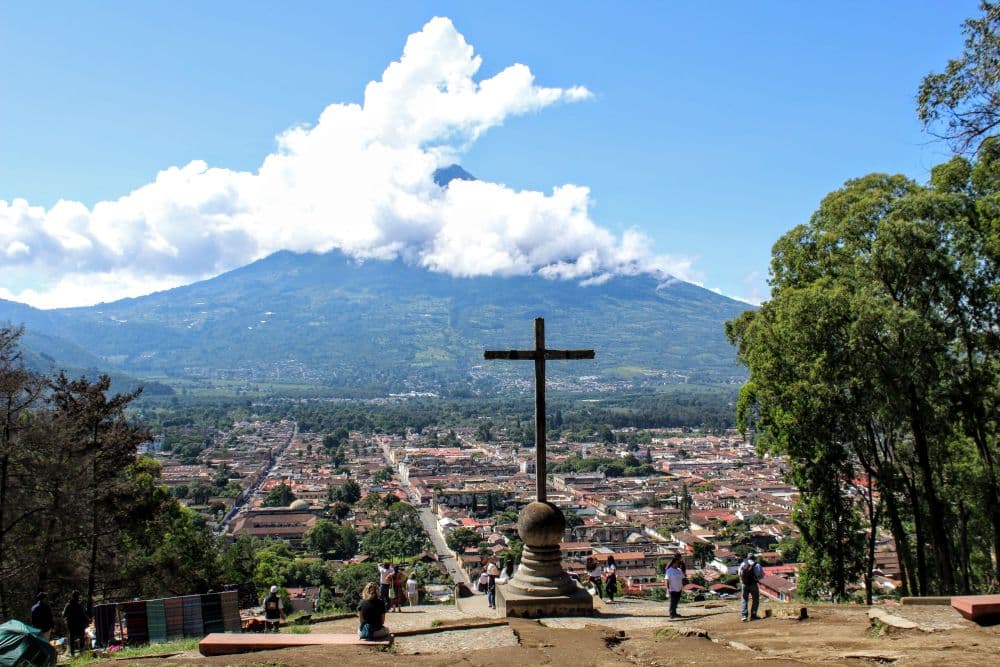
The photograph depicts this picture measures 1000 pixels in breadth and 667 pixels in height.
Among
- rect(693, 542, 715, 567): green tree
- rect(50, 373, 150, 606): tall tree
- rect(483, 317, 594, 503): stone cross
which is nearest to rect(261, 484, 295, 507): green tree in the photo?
rect(693, 542, 715, 567): green tree

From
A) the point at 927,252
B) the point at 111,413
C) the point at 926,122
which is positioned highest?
the point at 926,122

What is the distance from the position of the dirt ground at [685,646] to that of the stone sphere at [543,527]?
89 cm

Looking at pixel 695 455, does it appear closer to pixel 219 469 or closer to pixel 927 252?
pixel 219 469

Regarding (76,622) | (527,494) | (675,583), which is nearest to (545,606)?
(675,583)

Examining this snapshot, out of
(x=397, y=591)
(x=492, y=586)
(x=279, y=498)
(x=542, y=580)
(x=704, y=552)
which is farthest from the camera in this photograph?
(x=279, y=498)

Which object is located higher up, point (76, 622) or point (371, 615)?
point (371, 615)

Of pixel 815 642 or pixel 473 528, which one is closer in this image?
pixel 815 642

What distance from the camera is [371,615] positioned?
6.90 meters

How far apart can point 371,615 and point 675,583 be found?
4025 millimetres

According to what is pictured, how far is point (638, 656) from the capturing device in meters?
6.28

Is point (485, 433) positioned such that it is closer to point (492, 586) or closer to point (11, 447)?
point (11, 447)

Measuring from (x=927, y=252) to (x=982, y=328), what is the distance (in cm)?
143

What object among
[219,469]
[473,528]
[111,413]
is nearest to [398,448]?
[219,469]

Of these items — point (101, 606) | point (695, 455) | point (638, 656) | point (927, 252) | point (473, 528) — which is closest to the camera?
point (638, 656)
